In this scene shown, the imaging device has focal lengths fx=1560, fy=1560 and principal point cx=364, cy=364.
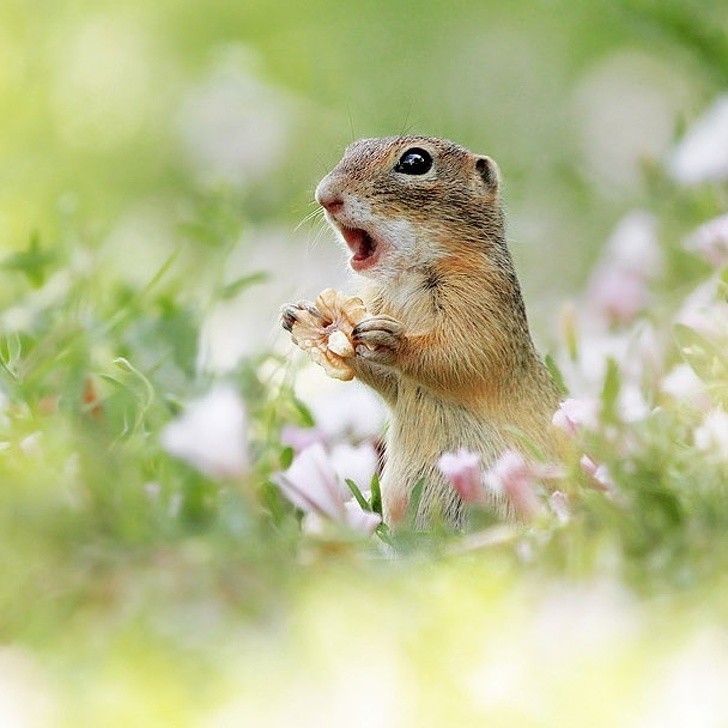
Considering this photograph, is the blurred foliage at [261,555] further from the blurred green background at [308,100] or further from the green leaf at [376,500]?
the blurred green background at [308,100]

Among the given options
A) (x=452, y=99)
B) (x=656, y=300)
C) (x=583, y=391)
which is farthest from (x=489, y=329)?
(x=452, y=99)

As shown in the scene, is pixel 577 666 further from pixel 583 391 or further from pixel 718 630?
pixel 583 391

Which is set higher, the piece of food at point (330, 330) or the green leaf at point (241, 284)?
the green leaf at point (241, 284)

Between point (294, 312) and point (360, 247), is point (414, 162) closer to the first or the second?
point (360, 247)

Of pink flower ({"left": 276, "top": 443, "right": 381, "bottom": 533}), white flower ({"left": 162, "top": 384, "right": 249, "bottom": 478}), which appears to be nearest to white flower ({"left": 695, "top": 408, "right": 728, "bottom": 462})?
pink flower ({"left": 276, "top": 443, "right": 381, "bottom": 533})

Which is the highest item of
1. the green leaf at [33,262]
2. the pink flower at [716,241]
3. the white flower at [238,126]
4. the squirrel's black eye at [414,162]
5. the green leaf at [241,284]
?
the white flower at [238,126]

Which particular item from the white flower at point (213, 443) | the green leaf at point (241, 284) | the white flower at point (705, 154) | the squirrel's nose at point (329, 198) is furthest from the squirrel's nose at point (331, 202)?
the white flower at point (213, 443)

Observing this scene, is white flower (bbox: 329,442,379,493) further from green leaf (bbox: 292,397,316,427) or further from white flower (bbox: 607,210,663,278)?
white flower (bbox: 607,210,663,278)
